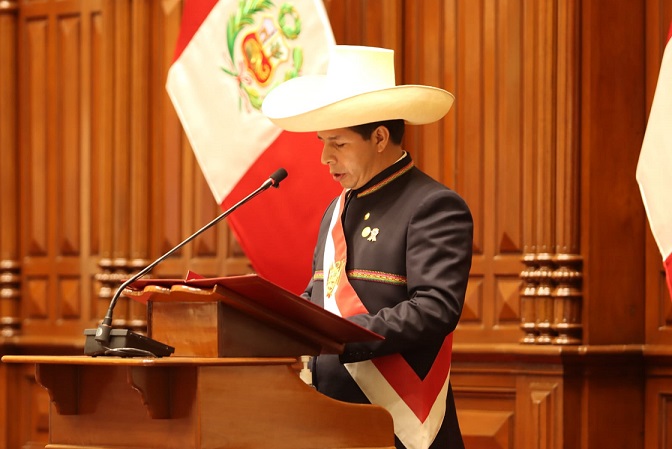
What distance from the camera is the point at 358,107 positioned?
2586mm

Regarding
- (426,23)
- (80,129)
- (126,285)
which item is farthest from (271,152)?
(126,285)

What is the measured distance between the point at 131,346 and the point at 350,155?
2.38 feet

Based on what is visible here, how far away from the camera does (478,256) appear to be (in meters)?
4.32

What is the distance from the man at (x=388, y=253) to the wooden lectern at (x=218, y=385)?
0.18 metres

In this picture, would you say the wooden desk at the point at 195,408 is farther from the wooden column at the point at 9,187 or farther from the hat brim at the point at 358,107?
the wooden column at the point at 9,187

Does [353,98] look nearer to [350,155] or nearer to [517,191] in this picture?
[350,155]

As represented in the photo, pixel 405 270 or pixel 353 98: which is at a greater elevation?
pixel 353 98

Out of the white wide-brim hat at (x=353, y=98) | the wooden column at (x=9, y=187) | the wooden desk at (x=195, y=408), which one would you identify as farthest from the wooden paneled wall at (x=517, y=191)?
the wooden desk at (x=195, y=408)

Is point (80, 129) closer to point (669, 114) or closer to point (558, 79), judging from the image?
point (558, 79)

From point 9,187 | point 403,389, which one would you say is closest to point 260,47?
point 9,187

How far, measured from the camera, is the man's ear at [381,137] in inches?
104

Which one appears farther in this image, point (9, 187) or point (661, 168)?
point (9, 187)

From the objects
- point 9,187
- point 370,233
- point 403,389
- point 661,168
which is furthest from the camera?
point 9,187

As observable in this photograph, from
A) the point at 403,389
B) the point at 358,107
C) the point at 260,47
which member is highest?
the point at 260,47
